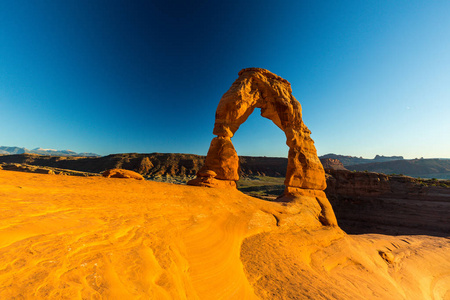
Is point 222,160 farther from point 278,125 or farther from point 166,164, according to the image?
point 166,164

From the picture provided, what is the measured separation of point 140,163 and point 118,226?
203 ft

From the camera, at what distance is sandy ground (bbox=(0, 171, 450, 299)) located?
199 cm

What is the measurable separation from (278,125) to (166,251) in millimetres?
11662

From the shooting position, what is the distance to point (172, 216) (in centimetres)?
413

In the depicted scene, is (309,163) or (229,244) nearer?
(229,244)

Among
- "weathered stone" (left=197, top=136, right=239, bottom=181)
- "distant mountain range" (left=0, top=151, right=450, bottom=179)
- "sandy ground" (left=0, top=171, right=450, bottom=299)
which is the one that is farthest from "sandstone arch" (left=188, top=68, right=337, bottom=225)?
"distant mountain range" (left=0, top=151, right=450, bottom=179)

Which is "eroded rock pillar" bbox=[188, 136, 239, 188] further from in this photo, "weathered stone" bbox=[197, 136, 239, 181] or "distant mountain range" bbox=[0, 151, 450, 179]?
"distant mountain range" bbox=[0, 151, 450, 179]

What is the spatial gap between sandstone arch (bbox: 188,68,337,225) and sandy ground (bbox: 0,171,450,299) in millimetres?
3355

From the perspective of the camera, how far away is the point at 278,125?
1277cm

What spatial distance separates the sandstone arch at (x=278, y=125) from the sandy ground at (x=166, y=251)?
11.0 ft

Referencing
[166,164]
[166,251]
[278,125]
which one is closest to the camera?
[166,251]

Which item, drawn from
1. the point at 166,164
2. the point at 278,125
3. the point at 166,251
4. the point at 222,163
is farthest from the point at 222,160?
the point at 166,164

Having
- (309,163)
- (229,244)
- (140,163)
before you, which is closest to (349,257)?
(229,244)

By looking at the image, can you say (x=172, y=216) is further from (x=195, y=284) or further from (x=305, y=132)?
(x=305, y=132)
